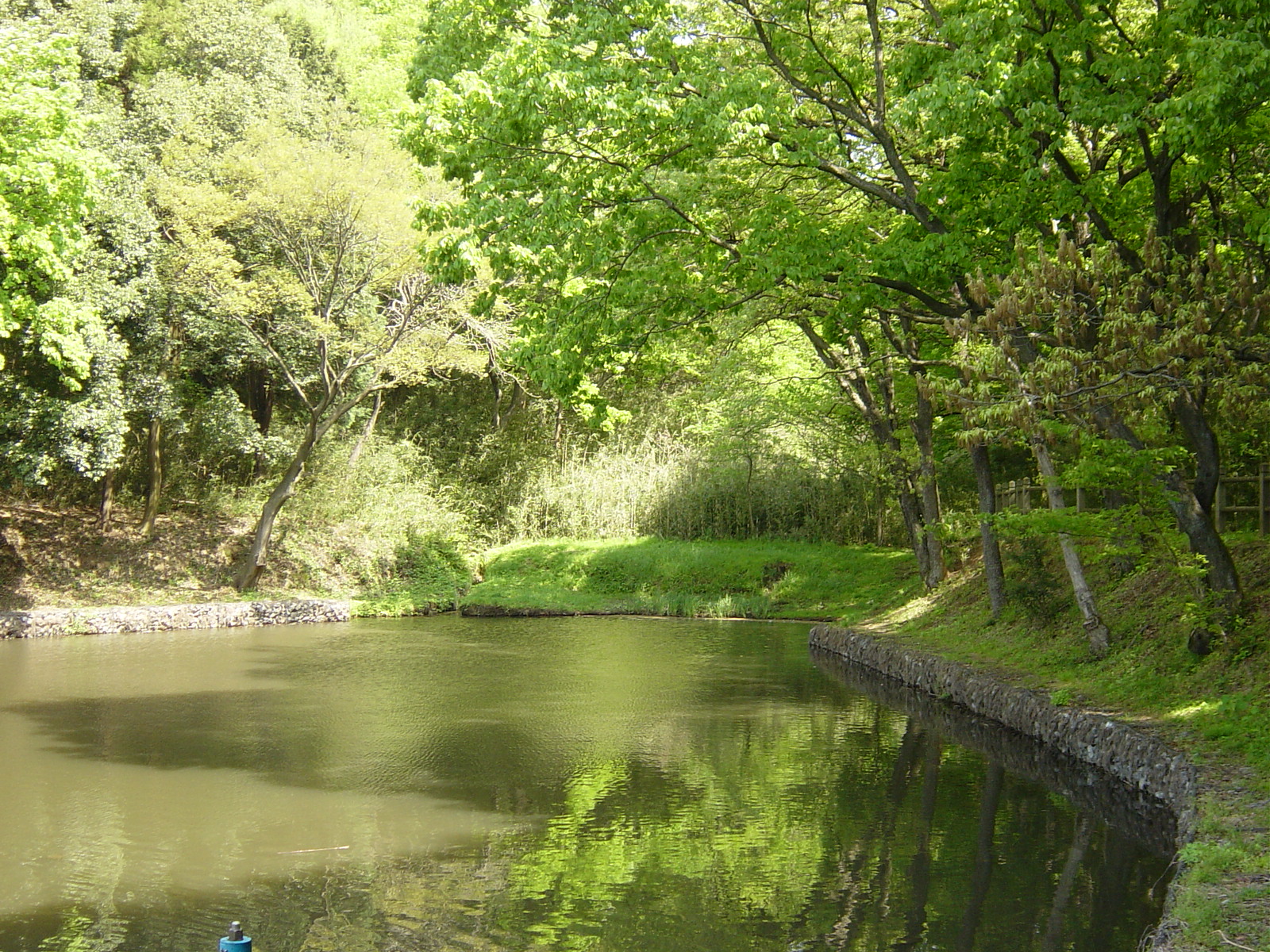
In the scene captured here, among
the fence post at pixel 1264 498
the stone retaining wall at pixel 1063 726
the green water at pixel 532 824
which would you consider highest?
the fence post at pixel 1264 498

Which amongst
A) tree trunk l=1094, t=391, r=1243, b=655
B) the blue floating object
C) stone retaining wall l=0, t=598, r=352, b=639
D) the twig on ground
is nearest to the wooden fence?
tree trunk l=1094, t=391, r=1243, b=655

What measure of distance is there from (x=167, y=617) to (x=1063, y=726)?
13.4 metres

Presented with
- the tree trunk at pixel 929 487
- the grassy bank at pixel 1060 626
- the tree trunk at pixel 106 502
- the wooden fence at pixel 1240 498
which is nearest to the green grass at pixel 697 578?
the grassy bank at pixel 1060 626

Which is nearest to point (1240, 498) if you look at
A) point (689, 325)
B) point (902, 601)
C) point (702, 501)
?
point (902, 601)

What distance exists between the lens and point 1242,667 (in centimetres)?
809

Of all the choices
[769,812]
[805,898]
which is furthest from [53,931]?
[769,812]

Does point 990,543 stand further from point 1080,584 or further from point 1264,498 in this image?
point 1264,498

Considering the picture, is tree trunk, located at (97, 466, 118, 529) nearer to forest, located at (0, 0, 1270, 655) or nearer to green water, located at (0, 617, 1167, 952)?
forest, located at (0, 0, 1270, 655)

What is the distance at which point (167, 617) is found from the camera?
1712cm

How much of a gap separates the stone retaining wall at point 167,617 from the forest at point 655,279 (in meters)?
1.16

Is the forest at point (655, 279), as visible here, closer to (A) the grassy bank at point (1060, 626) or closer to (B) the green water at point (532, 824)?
(A) the grassy bank at point (1060, 626)

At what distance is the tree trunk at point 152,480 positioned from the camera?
1948 centimetres

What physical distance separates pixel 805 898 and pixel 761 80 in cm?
601

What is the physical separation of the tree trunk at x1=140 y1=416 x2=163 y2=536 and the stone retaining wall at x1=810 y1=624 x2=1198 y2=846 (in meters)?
12.8
